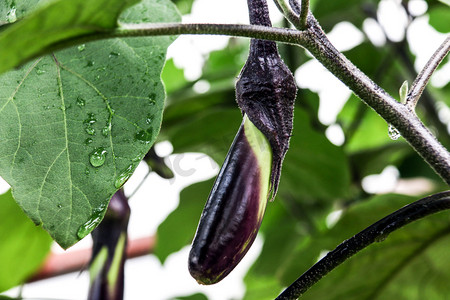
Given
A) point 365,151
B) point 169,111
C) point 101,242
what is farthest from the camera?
Result: point 365,151

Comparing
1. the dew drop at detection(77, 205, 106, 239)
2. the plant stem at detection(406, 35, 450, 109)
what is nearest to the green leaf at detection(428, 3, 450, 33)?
the plant stem at detection(406, 35, 450, 109)

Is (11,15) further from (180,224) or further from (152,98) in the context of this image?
(180,224)

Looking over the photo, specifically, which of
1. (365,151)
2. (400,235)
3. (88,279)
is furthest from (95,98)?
(365,151)

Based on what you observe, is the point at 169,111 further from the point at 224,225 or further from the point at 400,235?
the point at 224,225

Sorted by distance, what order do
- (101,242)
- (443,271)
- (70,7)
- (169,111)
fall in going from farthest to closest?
(169,111)
(443,271)
(101,242)
(70,7)

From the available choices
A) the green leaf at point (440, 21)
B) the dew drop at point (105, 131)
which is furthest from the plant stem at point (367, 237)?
the green leaf at point (440, 21)

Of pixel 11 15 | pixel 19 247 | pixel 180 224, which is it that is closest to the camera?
pixel 11 15

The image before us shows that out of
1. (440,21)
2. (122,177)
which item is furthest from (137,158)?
(440,21)
